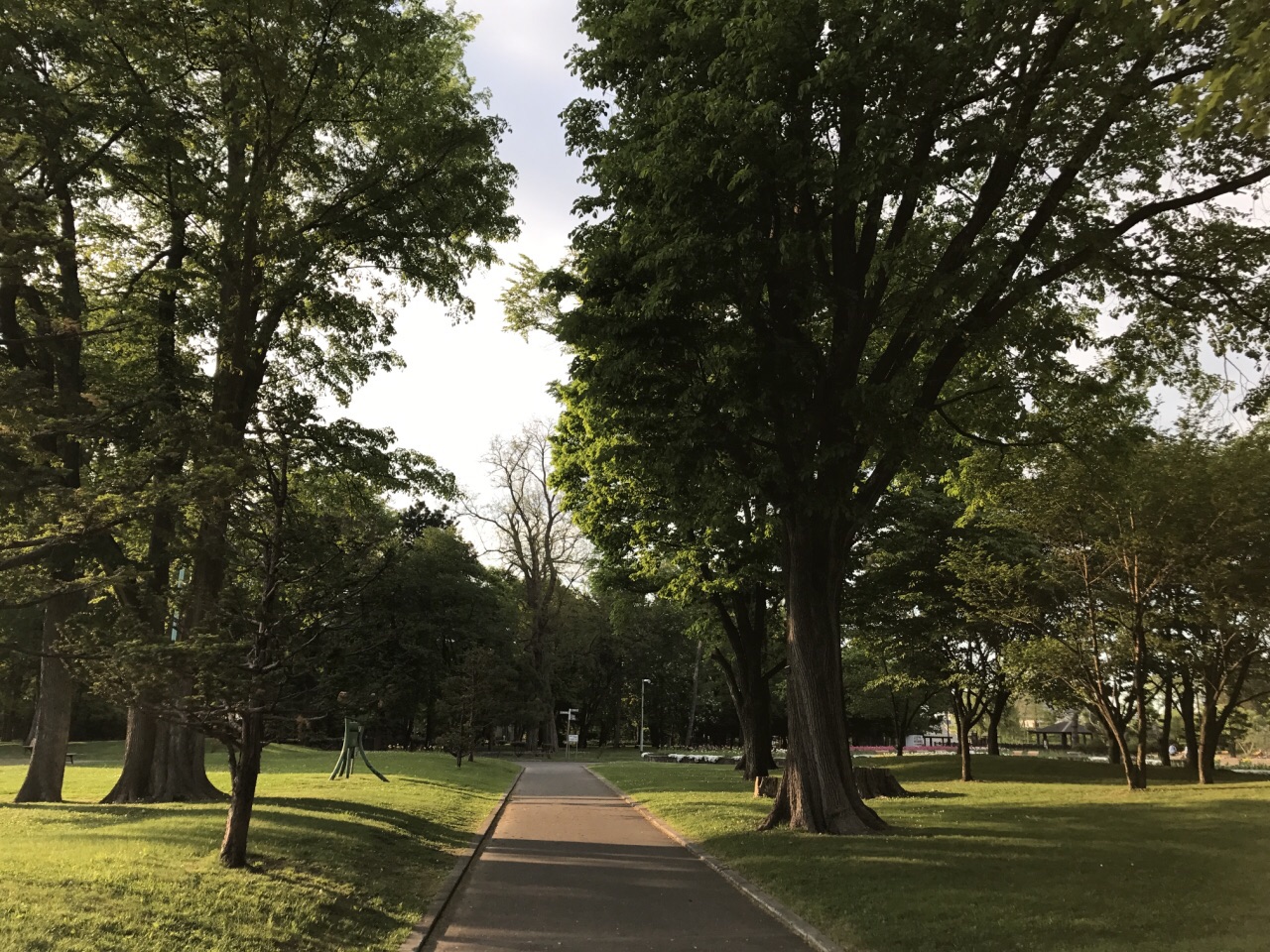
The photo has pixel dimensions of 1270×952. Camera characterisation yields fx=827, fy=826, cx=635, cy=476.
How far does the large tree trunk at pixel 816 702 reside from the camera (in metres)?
12.7

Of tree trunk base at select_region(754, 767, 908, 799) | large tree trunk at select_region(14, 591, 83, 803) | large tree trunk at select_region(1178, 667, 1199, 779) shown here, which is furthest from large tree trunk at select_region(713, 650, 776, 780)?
large tree trunk at select_region(14, 591, 83, 803)

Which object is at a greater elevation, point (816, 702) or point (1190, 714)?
point (816, 702)

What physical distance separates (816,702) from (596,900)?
17.4 ft

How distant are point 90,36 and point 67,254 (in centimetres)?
382

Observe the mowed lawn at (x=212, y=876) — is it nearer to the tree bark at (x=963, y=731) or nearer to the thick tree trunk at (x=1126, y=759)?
the thick tree trunk at (x=1126, y=759)

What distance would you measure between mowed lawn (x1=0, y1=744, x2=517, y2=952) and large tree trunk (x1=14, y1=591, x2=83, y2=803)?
0.61 meters

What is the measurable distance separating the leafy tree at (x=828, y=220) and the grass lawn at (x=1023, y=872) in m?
1.87

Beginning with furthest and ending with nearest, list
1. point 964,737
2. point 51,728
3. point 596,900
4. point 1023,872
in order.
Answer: point 964,737, point 51,728, point 1023,872, point 596,900

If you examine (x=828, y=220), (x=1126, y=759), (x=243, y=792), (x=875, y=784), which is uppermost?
(x=828, y=220)

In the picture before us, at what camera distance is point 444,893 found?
29.5ft

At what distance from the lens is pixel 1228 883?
28.8 feet

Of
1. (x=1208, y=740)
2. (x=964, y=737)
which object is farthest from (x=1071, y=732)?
(x=1208, y=740)

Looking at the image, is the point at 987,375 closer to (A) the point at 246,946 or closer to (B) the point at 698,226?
(B) the point at 698,226

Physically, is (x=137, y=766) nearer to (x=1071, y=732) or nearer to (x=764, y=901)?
(x=764, y=901)
